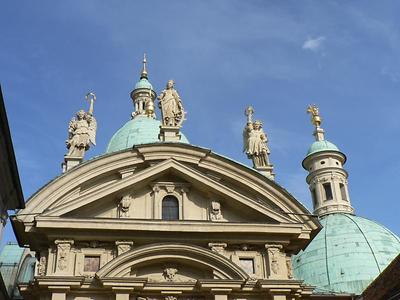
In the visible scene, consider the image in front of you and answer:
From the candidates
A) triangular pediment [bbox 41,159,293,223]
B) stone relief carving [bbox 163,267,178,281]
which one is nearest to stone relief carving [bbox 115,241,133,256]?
triangular pediment [bbox 41,159,293,223]

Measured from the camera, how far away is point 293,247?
949 inches

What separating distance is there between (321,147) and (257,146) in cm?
2269

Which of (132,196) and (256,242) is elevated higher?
(132,196)

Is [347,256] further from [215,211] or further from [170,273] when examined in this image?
[170,273]

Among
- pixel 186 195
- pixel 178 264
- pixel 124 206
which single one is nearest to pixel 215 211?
pixel 186 195

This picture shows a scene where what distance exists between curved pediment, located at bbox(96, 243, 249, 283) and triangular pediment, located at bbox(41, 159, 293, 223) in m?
1.50

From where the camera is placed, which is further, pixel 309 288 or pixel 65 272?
pixel 309 288

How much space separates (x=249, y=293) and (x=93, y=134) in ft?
36.2

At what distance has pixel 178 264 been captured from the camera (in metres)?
22.8

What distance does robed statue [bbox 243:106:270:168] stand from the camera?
26278 millimetres

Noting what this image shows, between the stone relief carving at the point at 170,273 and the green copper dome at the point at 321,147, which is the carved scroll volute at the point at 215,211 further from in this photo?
the green copper dome at the point at 321,147

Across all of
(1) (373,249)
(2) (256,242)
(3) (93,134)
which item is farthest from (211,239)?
(1) (373,249)

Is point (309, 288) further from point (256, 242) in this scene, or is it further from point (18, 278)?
point (18, 278)

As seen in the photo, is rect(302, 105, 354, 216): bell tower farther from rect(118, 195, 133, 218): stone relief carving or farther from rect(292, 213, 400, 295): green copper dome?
rect(118, 195, 133, 218): stone relief carving
